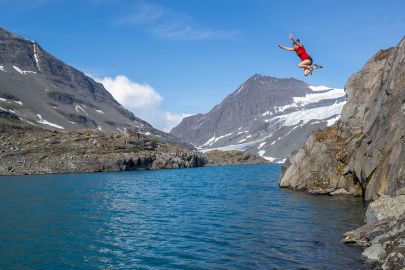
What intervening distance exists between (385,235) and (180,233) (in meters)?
14.6

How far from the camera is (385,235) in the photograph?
22797 millimetres

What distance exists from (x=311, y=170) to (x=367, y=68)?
17.7 metres

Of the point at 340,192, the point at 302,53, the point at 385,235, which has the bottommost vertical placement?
the point at 385,235

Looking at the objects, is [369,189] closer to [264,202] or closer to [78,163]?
[264,202]

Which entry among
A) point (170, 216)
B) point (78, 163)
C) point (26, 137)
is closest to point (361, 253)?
point (170, 216)

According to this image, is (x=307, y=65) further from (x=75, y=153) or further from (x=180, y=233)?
(x=75, y=153)

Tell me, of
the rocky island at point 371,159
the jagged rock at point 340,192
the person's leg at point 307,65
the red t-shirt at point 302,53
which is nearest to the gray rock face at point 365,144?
the rocky island at point 371,159

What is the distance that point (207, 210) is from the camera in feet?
143

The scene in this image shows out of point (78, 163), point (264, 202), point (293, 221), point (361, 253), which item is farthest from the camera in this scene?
point (78, 163)

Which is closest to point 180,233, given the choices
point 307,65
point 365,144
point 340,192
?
point 307,65

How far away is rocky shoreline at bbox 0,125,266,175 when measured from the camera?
425ft

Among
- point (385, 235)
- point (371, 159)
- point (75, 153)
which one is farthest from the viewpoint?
point (75, 153)

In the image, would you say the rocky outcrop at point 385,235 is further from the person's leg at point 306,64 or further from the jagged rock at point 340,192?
the jagged rock at point 340,192

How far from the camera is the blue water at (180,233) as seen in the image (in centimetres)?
2331
